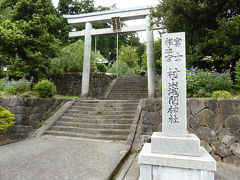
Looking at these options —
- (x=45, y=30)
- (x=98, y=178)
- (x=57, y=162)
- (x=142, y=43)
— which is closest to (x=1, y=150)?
(x=57, y=162)

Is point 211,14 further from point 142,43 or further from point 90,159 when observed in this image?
point 142,43

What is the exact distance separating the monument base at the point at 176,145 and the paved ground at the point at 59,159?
104 cm

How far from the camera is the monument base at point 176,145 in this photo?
258cm

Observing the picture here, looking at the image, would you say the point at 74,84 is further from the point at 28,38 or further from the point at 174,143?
the point at 174,143

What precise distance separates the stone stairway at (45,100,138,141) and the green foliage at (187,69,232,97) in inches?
89.8

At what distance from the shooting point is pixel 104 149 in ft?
13.7

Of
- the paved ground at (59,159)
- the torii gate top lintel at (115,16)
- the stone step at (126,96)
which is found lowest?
the paved ground at (59,159)

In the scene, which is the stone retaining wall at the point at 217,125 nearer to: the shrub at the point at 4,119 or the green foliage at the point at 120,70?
the shrub at the point at 4,119

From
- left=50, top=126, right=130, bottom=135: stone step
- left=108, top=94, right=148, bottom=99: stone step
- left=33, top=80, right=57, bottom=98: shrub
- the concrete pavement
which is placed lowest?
the concrete pavement

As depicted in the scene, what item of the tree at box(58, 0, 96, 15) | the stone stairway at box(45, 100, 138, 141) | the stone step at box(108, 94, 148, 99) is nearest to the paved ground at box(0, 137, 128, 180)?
the stone stairway at box(45, 100, 138, 141)

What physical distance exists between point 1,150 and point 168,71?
14.7ft

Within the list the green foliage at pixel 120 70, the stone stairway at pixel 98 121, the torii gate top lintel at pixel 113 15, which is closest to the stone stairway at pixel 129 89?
the stone stairway at pixel 98 121

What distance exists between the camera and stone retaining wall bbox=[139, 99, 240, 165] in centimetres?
360

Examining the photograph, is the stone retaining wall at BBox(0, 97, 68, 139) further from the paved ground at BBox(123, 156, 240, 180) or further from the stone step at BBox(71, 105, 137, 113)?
the paved ground at BBox(123, 156, 240, 180)
